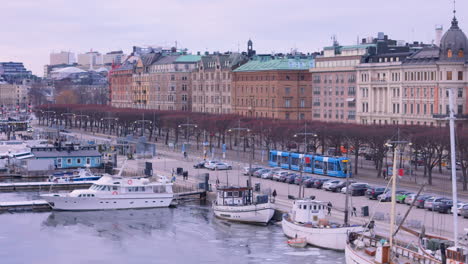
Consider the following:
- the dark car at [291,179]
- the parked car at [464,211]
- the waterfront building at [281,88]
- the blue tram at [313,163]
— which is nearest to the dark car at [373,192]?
the blue tram at [313,163]

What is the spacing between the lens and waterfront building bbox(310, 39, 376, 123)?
108 metres

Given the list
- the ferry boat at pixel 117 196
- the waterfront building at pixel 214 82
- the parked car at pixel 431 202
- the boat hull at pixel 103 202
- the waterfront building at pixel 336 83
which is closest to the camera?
the parked car at pixel 431 202

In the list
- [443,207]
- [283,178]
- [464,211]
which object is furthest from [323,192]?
[464,211]

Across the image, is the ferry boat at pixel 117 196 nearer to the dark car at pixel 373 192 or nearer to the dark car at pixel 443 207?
the dark car at pixel 373 192

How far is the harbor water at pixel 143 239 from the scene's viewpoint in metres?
46.4

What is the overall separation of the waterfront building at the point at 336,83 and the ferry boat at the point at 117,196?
1890 inches

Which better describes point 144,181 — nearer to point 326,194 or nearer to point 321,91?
point 326,194

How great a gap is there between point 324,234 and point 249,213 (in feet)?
28.8

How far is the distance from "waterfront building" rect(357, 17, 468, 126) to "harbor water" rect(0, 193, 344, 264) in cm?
3779

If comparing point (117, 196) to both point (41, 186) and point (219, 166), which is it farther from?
point (219, 166)

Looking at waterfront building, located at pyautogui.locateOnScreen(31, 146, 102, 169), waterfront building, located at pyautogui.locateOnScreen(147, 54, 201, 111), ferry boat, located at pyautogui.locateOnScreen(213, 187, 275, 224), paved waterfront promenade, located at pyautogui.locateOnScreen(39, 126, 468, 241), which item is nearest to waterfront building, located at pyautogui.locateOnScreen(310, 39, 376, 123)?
paved waterfront promenade, located at pyautogui.locateOnScreen(39, 126, 468, 241)

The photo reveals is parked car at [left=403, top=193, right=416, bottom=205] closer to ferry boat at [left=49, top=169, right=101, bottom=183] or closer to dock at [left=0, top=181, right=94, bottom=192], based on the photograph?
dock at [left=0, top=181, right=94, bottom=192]

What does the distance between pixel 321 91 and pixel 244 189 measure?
2331 inches

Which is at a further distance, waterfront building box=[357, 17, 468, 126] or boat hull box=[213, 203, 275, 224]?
waterfront building box=[357, 17, 468, 126]
